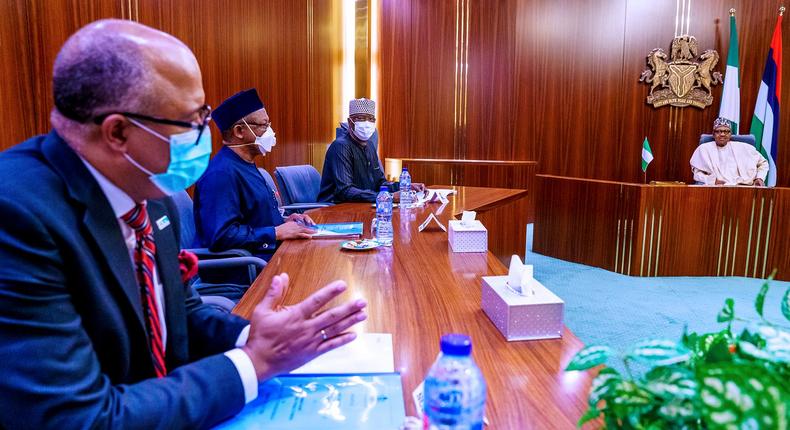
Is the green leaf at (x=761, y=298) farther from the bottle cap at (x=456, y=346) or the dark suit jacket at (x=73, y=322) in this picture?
the dark suit jacket at (x=73, y=322)

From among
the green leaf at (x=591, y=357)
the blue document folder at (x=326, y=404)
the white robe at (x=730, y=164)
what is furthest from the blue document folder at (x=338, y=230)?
the white robe at (x=730, y=164)

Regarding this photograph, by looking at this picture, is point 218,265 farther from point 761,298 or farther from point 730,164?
point 730,164

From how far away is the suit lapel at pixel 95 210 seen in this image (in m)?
0.79

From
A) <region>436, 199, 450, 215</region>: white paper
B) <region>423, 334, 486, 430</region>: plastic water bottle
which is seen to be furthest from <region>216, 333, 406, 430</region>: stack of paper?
<region>436, 199, 450, 215</region>: white paper

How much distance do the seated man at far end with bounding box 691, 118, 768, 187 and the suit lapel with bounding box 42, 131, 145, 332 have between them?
5811 millimetres

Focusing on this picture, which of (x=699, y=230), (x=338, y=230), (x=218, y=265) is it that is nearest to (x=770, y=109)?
(x=699, y=230)

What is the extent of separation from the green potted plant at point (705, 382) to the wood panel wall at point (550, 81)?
235 inches

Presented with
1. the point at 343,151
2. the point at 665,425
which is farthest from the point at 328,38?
the point at 665,425

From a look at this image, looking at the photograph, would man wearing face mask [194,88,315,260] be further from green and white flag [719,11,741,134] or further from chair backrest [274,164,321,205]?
green and white flag [719,11,741,134]

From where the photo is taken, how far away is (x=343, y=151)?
3.83m

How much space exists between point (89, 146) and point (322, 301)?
1.48 feet

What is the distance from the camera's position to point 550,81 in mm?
6633

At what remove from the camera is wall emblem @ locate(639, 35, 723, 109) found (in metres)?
6.29

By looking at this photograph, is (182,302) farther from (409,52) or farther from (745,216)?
(409,52)
